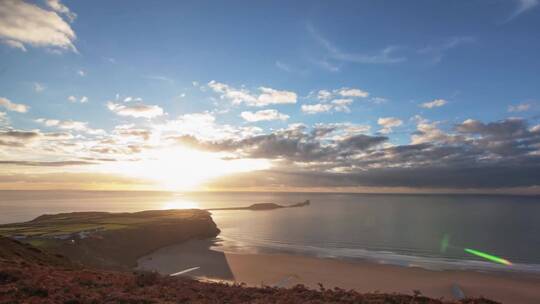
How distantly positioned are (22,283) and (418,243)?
76126 mm

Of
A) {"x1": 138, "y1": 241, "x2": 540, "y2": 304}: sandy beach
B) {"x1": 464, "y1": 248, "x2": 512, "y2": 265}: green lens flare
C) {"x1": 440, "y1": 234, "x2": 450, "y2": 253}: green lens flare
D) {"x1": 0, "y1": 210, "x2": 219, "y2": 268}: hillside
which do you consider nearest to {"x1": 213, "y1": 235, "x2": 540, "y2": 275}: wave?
{"x1": 464, "y1": 248, "x2": 512, "y2": 265}: green lens flare

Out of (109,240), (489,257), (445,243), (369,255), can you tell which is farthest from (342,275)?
(445,243)

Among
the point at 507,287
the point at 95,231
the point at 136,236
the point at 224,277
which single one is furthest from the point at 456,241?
the point at 95,231

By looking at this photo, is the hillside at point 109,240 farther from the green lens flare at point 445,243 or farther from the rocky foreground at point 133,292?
the green lens flare at point 445,243

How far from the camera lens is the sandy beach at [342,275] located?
39125 millimetres

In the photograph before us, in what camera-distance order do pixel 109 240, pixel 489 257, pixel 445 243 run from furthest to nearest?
1. pixel 445 243
2. pixel 489 257
3. pixel 109 240

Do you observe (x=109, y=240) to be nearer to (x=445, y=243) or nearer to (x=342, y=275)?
(x=342, y=275)

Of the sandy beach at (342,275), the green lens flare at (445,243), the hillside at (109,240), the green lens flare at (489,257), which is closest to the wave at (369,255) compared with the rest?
the green lens flare at (489,257)

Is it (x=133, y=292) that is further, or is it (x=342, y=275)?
(x=342, y=275)

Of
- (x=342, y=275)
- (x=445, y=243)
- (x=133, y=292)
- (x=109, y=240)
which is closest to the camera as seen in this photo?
(x=133, y=292)

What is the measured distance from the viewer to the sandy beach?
39.1 meters

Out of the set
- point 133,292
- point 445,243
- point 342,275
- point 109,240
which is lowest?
point 445,243

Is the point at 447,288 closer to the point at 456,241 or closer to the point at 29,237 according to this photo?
the point at 456,241

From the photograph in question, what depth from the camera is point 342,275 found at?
46.2 metres
